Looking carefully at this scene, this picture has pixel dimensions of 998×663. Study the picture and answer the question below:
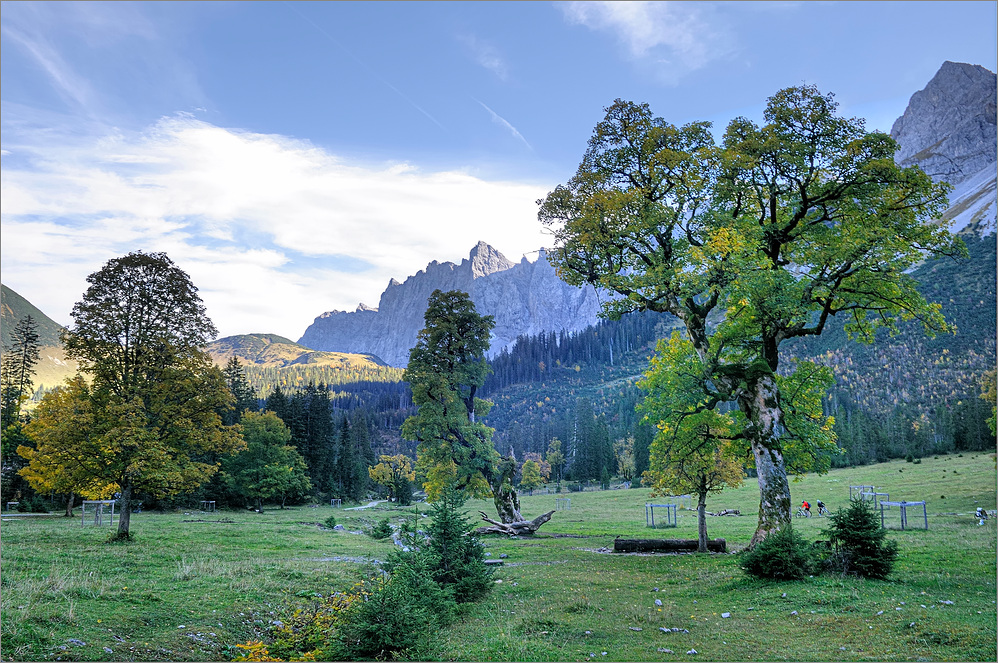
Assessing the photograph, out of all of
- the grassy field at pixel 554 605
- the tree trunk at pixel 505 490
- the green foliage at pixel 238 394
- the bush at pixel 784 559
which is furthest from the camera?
the green foliage at pixel 238 394

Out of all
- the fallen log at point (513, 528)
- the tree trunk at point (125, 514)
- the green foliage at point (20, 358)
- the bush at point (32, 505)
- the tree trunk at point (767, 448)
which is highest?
the green foliage at point (20, 358)

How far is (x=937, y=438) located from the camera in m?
91.3

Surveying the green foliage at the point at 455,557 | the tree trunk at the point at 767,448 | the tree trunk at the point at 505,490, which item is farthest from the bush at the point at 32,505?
the tree trunk at the point at 767,448

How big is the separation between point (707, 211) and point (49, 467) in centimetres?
2746

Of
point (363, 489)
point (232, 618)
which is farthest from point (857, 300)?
point (363, 489)

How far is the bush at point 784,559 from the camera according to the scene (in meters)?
13.3

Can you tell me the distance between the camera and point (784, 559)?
1327cm

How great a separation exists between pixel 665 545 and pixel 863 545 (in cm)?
1120

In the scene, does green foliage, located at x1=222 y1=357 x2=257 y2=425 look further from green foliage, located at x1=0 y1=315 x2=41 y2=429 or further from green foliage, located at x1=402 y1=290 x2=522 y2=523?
green foliage, located at x1=402 y1=290 x2=522 y2=523

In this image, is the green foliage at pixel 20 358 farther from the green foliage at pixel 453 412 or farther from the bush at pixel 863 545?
the bush at pixel 863 545

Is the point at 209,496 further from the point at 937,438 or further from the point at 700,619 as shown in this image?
the point at 937,438

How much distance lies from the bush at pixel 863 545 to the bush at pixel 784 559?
73 cm

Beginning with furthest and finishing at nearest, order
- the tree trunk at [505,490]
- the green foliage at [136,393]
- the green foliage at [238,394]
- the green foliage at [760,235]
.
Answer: the green foliage at [238,394], the tree trunk at [505,490], the green foliage at [136,393], the green foliage at [760,235]

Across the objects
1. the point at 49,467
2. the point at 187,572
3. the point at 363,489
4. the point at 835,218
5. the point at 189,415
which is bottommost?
the point at 363,489
